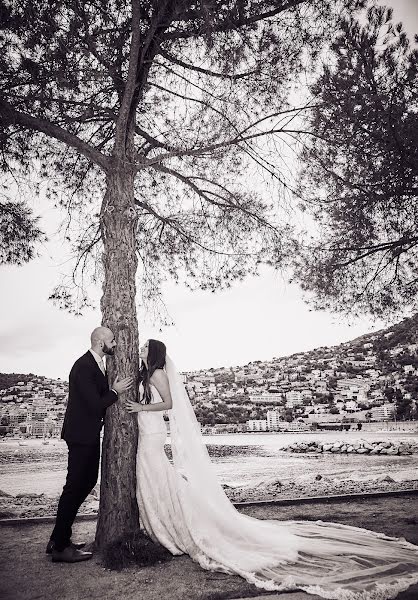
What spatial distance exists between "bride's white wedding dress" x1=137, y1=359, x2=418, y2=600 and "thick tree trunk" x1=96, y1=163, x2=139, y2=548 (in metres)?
0.13

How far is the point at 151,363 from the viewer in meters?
4.17

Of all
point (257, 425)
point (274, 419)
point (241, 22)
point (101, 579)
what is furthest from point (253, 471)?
point (274, 419)

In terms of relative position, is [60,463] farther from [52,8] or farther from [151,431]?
[52,8]

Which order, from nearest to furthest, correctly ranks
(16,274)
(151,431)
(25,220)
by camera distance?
1. (151,431)
2. (25,220)
3. (16,274)

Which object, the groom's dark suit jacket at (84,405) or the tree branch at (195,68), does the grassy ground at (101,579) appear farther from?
the tree branch at (195,68)

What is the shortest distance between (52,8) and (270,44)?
235cm

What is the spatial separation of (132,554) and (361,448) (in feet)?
58.5

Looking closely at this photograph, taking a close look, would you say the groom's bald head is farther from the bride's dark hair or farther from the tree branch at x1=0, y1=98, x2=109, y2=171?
the tree branch at x1=0, y1=98, x2=109, y2=171

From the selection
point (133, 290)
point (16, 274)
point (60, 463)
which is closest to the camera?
point (133, 290)

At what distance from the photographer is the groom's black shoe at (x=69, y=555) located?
3.48 meters

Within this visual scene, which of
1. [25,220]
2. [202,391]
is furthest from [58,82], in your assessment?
[202,391]

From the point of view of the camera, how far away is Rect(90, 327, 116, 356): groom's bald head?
400 cm

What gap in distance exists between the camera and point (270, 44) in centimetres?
496

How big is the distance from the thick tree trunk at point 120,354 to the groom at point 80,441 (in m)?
0.16
